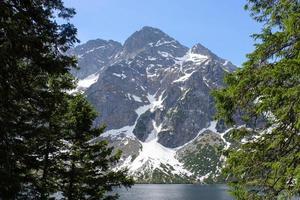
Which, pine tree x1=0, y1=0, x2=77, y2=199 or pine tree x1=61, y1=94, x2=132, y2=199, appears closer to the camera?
pine tree x1=0, y1=0, x2=77, y2=199

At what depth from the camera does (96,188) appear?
939 inches

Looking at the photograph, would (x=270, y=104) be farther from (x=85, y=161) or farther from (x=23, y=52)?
(x=85, y=161)

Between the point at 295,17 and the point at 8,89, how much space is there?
726 centimetres

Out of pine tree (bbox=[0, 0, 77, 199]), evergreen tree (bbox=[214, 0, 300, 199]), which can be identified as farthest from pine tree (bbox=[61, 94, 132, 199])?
evergreen tree (bbox=[214, 0, 300, 199])

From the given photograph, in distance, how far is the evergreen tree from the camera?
31.3ft

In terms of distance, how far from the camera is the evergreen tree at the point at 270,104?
9.53 metres

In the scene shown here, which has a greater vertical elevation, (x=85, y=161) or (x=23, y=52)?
(x=23, y=52)

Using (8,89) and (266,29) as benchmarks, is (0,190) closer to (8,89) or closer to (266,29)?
(8,89)

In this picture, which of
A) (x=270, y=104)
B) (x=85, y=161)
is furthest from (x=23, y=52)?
(x=85, y=161)

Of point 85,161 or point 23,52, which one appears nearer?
point 23,52

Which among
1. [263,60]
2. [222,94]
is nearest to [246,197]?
[222,94]

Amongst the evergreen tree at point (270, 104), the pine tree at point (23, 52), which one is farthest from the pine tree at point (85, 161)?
the evergreen tree at point (270, 104)

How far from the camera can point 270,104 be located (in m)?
10.2

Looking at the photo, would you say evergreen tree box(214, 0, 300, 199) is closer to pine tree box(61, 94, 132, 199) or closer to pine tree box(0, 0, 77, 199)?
pine tree box(0, 0, 77, 199)
